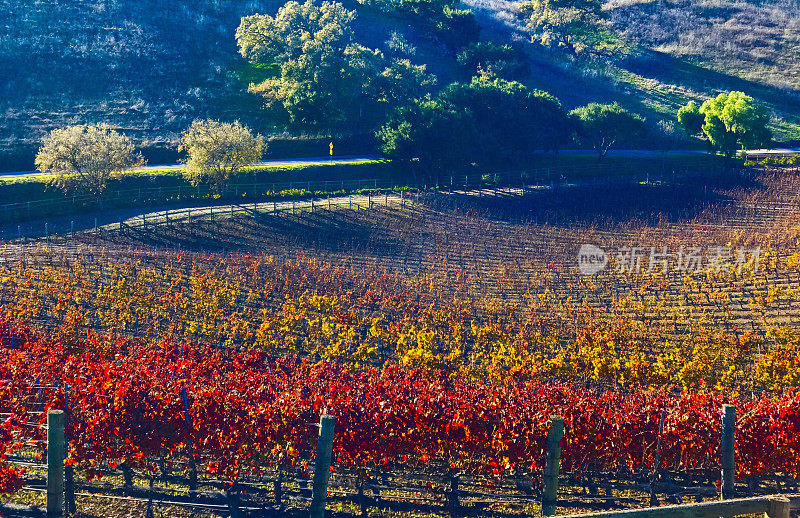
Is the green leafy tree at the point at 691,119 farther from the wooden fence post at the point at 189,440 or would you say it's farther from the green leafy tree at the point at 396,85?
the wooden fence post at the point at 189,440

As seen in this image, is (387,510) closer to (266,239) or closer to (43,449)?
(43,449)

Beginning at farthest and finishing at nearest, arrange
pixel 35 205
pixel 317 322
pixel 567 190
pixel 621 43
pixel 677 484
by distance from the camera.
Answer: pixel 621 43 < pixel 567 190 < pixel 35 205 < pixel 317 322 < pixel 677 484

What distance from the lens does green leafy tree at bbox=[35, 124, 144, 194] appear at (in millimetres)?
51062

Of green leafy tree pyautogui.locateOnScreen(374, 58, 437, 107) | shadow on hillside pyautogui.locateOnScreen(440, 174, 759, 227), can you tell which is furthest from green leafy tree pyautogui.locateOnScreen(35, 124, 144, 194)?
green leafy tree pyautogui.locateOnScreen(374, 58, 437, 107)

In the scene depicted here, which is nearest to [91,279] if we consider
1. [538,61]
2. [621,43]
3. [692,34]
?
[538,61]

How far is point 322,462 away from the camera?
1188 cm

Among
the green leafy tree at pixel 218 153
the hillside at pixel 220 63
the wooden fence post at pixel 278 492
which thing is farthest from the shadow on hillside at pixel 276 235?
the wooden fence post at pixel 278 492

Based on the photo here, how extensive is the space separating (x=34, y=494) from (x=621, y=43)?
335 feet

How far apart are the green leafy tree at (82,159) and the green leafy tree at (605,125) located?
41.8 metres

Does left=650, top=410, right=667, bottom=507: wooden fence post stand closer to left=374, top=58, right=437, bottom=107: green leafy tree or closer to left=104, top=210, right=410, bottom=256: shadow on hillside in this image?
left=104, top=210, right=410, bottom=256: shadow on hillside

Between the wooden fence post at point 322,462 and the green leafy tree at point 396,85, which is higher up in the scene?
the green leafy tree at point 396,85

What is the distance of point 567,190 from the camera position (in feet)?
195

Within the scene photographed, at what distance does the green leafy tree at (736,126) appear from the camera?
2687 inches

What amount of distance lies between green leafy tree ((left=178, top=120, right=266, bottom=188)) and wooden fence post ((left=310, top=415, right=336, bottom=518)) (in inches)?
1789
